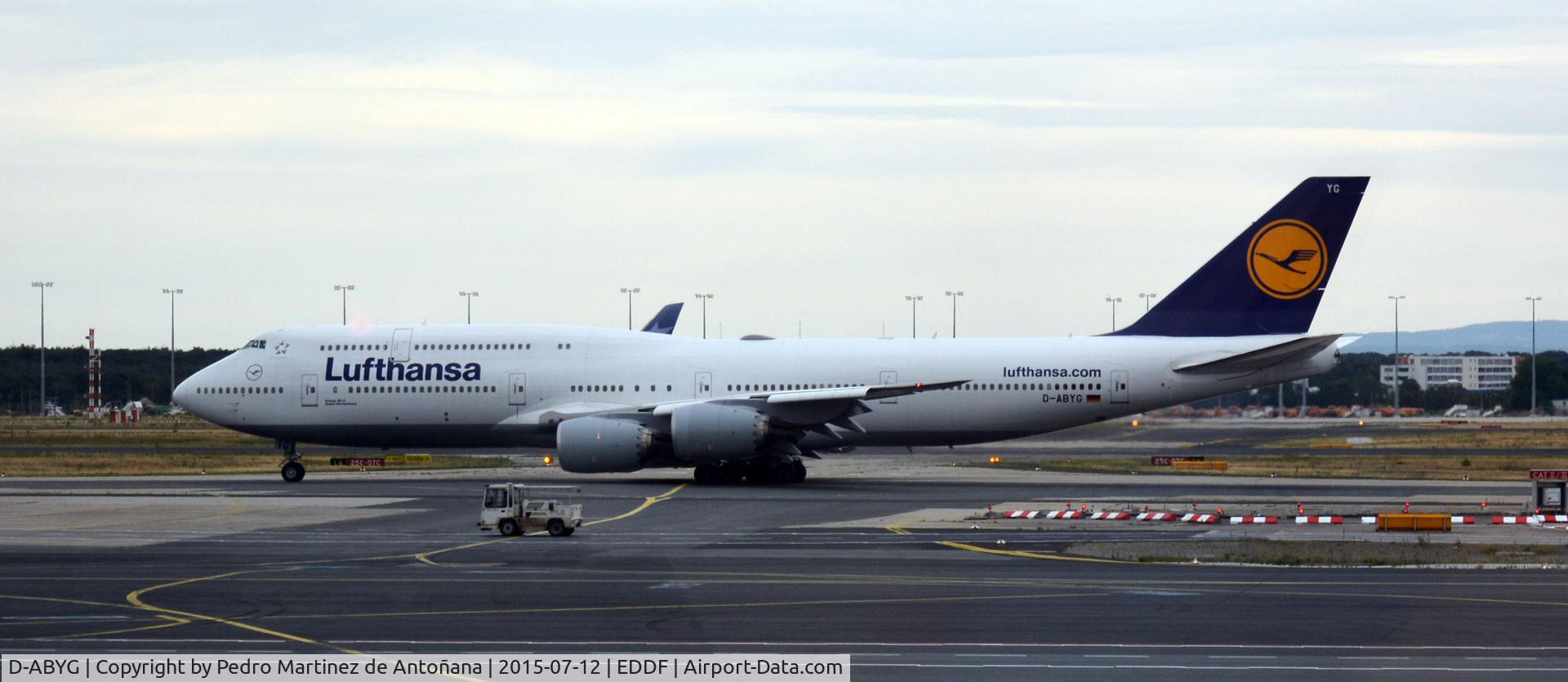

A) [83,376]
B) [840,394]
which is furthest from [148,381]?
[840,394]

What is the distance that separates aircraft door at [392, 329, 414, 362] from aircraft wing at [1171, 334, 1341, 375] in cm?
2060

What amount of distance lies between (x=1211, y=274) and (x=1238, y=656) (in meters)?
28.3

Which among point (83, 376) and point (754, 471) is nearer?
point (754, 471)

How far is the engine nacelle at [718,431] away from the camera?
39.2 meters

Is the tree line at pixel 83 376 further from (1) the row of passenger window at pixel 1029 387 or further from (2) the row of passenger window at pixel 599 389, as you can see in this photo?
(1) the row of passenger window at pixel 1029 387

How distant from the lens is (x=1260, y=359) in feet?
130

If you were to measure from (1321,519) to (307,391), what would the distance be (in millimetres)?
27798

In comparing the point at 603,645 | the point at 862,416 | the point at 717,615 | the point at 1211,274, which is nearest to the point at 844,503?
the point at 862,416

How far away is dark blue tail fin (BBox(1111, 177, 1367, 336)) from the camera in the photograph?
40.8m

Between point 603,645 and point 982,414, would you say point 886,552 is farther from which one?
point 982,414

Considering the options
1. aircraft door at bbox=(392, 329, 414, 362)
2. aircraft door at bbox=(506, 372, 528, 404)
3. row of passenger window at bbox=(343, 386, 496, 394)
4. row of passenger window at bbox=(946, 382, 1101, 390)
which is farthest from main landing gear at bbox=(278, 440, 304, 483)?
→ row of passenger window at bbox=(946, 382, 1101, 390)

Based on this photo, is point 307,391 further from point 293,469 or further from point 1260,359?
point 1260,359

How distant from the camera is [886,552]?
77.7 feet

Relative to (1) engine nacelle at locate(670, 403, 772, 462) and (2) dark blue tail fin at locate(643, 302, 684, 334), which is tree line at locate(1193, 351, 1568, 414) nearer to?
(2) dark blue tail fin at locate(643, 302, 684, 334)
